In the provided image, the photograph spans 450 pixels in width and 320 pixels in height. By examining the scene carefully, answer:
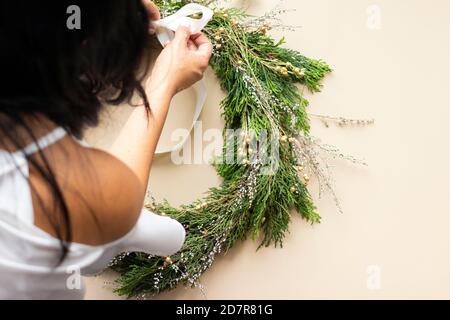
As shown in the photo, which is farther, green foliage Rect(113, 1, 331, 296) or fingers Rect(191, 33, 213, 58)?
green foliage Rect(113, 1, 331, 296)

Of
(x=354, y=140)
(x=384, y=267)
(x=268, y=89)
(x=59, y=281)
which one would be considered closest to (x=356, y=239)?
(x=384, y=267)

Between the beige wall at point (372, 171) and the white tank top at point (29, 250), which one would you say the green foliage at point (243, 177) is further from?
the white tank top at point (29, 250)

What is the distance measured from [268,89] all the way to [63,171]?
0.57 m

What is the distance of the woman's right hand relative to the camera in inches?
30.0

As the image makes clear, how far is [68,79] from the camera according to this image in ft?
1.82

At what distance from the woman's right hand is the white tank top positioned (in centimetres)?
21

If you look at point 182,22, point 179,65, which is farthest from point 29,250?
point 182,22

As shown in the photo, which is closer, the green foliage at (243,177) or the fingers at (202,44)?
the fingers at (202,44)

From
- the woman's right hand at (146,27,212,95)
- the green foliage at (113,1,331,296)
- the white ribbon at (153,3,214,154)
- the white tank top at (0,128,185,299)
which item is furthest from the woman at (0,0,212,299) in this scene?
the green foliage at (113,1,331,296)

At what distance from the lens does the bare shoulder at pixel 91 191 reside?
525 mm

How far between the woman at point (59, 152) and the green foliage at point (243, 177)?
0.41 m

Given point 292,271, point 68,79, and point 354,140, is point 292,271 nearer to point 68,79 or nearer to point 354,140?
point 354,140

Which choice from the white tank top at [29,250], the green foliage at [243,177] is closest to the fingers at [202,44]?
the green foliage at [243,177]

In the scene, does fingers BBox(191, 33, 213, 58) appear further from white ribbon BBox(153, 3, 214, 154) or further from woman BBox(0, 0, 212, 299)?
woman BBox(0, 0, 212, 299)
